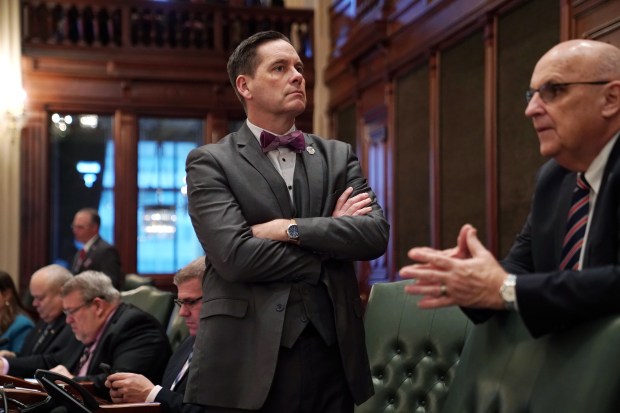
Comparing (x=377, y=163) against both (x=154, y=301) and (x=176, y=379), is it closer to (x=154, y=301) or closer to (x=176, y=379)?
(x=154, y=301)

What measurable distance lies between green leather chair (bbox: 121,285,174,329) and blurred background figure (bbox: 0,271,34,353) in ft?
3.08

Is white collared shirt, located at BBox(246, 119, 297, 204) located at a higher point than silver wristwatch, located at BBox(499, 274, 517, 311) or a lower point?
higher

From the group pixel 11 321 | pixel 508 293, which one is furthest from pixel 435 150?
pixel 508 293

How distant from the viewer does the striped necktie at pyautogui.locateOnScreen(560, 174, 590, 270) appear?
1.90 m

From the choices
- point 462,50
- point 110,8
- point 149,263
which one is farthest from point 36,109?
point 462,50

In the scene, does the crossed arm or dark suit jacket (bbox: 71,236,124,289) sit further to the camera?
dark suit jacket (bbox: 71,236,124,289)

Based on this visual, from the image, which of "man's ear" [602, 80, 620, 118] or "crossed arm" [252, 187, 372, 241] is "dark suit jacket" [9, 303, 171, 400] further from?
"man's ear" [602, 80, 620, 118]

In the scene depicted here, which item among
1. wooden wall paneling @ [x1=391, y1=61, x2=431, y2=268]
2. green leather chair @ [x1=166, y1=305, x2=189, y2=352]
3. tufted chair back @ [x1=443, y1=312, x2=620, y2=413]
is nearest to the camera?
tufted chair back @ [x1=443, y1=312, x2=620, y2=413]

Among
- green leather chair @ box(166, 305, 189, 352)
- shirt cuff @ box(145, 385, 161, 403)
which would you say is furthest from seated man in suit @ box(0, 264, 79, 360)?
shirt cuff @ box(145, 385, 161, 403)

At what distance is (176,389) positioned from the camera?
3.35 m

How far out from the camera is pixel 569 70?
6.18 feet

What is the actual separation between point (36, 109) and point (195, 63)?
74.7 inches

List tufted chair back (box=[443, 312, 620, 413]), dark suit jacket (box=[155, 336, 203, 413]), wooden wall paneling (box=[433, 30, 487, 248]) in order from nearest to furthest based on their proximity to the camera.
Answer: tufted chair back (box=[443, 312, 620, 413])
dark suit jacket (box=[155, 336, 203, 413])
wooden wall paneling (box=[433, 30, 487, 248])

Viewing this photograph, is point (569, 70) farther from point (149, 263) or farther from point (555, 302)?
point (149, 263)
